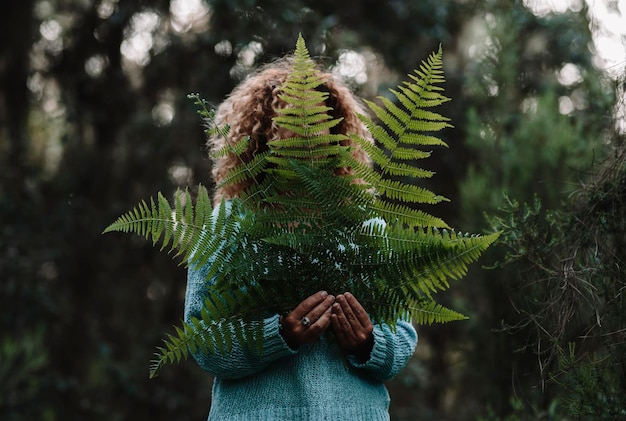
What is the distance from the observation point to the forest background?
550 centimetres

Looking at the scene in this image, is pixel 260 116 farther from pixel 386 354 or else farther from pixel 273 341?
pixel 386 354

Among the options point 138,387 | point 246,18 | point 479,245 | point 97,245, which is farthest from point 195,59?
point 479,245

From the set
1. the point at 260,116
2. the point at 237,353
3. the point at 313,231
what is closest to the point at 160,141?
the point at 260,116

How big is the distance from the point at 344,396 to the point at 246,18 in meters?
4.33

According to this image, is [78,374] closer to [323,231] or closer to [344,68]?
[344,68]

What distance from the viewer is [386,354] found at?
6.41ft

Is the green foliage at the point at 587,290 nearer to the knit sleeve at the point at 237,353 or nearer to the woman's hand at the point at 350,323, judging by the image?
the woman's hand at the point at 350,323

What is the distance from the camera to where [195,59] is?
6.54m

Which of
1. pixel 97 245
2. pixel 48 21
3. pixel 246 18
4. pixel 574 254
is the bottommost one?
pixel 574 254

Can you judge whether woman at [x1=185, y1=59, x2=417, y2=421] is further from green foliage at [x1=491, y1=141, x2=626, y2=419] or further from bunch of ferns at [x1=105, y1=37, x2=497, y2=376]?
green foliage at [x1=491, y1=141, x2=626, y2=419]

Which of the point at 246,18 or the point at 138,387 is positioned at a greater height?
the point at 246,18

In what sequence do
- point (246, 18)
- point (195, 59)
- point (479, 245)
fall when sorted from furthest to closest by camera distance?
1. point (195, 59)
2. point (246, 18)
3. point (479, 245)

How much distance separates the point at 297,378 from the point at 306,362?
0.05 meters

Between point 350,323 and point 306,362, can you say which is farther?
point 306,362
